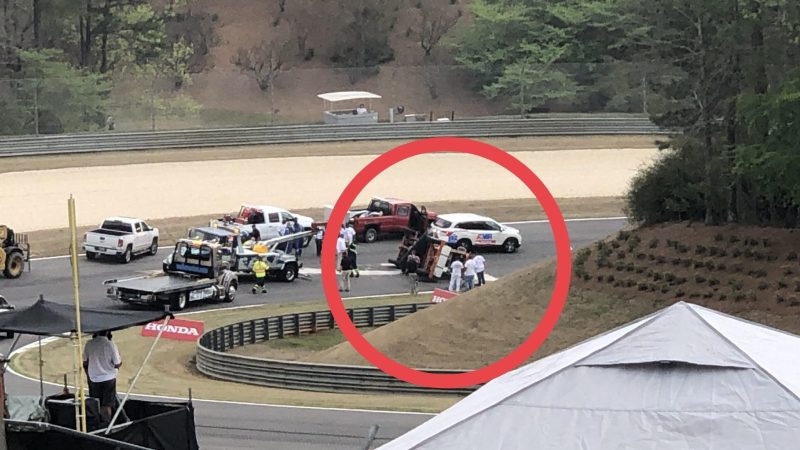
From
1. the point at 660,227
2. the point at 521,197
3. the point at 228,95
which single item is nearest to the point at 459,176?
the point at 521,197

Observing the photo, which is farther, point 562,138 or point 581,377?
point 562,138

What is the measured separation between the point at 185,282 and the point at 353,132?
33.6 metres

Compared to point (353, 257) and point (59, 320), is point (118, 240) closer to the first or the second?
point (353, 257)

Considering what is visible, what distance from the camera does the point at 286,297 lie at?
3800 cm

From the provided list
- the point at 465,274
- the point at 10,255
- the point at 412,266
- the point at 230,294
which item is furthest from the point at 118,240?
the point at 465,274

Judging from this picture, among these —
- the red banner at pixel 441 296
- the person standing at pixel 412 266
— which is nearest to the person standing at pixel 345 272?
the person standing at pixel 412 266

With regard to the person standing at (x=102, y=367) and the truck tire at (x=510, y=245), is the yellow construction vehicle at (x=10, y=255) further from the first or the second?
the person standing at (x=102, y=367)

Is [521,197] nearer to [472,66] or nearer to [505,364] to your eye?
[472,66]

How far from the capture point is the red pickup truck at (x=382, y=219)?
46688 millimetres

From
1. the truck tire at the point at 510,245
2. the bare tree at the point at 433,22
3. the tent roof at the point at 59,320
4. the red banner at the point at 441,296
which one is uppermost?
the bare tree at the point at 433,22

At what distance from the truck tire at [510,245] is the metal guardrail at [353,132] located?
23.7 m

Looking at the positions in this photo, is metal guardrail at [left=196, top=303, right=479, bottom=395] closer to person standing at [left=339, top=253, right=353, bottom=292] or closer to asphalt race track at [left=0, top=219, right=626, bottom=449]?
asphalt race track at [left=0, top=219, right=626, bottom=449]

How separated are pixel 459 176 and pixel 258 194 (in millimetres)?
10511

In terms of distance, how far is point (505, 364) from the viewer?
84.8 ft
